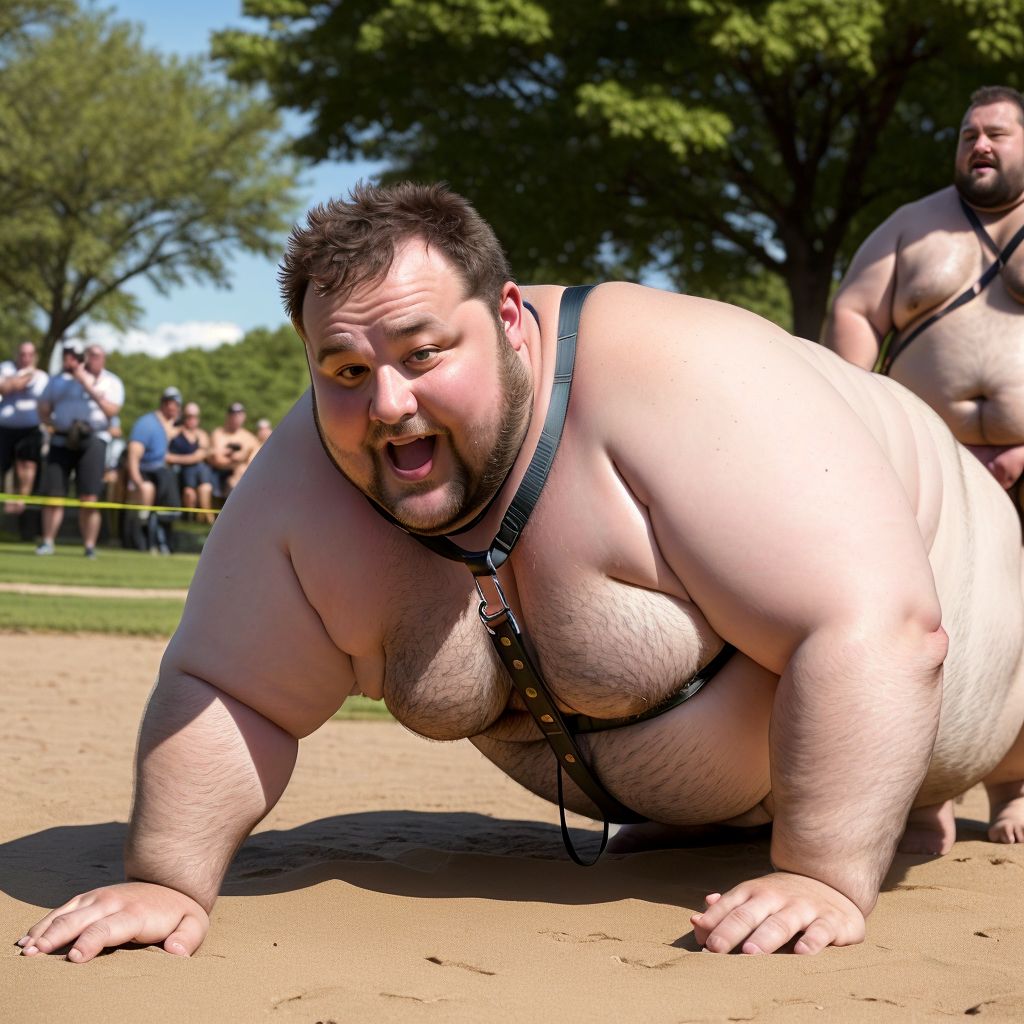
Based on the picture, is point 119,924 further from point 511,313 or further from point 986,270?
point 986,270

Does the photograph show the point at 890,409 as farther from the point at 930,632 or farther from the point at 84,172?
the point at 84,172

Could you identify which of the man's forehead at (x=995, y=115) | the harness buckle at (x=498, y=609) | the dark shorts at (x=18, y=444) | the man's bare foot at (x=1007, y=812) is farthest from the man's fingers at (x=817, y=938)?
the dark shorts at (x=18, y=444)

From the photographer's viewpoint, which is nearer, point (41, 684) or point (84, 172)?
Answer: point (41, 684)

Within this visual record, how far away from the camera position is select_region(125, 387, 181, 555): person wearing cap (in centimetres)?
1423

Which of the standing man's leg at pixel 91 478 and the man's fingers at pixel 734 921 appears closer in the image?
the man's fingers at pixel 734 921

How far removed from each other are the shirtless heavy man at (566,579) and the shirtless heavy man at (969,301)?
1.62 meters

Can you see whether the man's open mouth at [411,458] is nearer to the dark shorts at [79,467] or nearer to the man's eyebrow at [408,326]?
the man's eyebrow at [408,326]

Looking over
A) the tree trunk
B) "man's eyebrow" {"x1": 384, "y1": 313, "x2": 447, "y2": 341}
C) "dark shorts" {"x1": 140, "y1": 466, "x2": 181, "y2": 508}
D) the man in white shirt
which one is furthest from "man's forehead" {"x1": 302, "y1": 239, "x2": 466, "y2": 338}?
the tree trunk

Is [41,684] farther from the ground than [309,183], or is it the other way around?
[309,183]

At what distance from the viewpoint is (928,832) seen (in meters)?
3.67

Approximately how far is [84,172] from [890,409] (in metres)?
27.7

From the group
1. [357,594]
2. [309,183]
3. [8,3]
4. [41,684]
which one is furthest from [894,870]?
[309,183]

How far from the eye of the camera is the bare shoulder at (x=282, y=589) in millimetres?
2762

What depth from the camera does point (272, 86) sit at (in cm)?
1786
